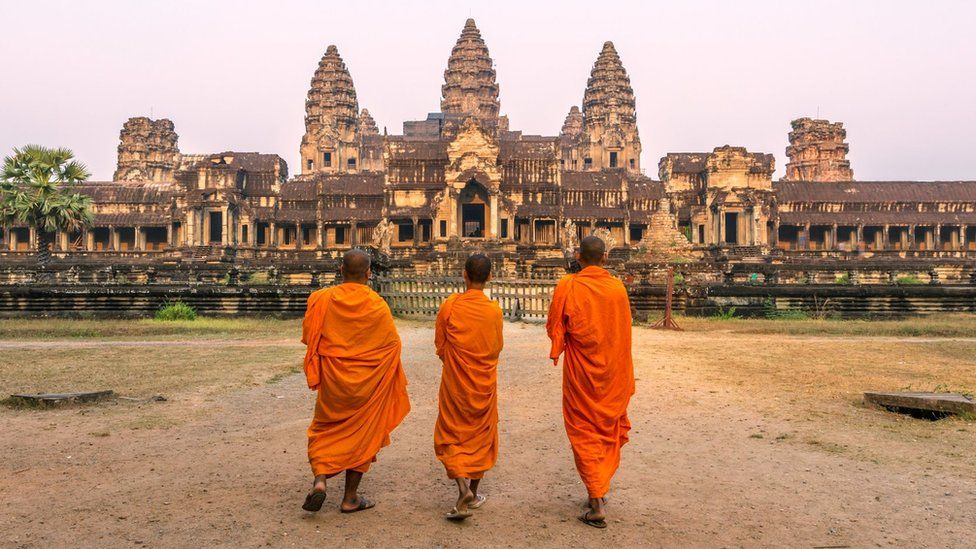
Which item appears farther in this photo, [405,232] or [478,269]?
[405,232]

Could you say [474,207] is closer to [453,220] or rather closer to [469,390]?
[453,220]

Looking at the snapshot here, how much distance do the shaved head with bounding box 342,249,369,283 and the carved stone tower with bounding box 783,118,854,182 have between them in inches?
2525

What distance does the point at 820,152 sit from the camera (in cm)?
6194

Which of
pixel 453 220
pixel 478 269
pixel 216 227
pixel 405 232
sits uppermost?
pixel 453 220

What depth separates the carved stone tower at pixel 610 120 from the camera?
61250mm

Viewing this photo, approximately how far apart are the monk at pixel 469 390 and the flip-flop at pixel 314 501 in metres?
0.79

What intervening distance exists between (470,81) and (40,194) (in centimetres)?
3999

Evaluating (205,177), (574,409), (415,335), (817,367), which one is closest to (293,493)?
(574,409)

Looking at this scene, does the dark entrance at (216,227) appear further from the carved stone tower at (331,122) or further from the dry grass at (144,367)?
the dry grass at (144,367)

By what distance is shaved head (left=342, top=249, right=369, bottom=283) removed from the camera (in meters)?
4.65

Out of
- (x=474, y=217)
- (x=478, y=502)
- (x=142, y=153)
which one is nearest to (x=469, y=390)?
(x=478, y=502)

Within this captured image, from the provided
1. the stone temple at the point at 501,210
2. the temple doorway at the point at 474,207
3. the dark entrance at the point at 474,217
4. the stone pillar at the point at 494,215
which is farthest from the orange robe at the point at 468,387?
the dark entrance at the point at 474,217

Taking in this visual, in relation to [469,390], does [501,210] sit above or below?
above

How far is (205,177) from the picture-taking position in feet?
148
